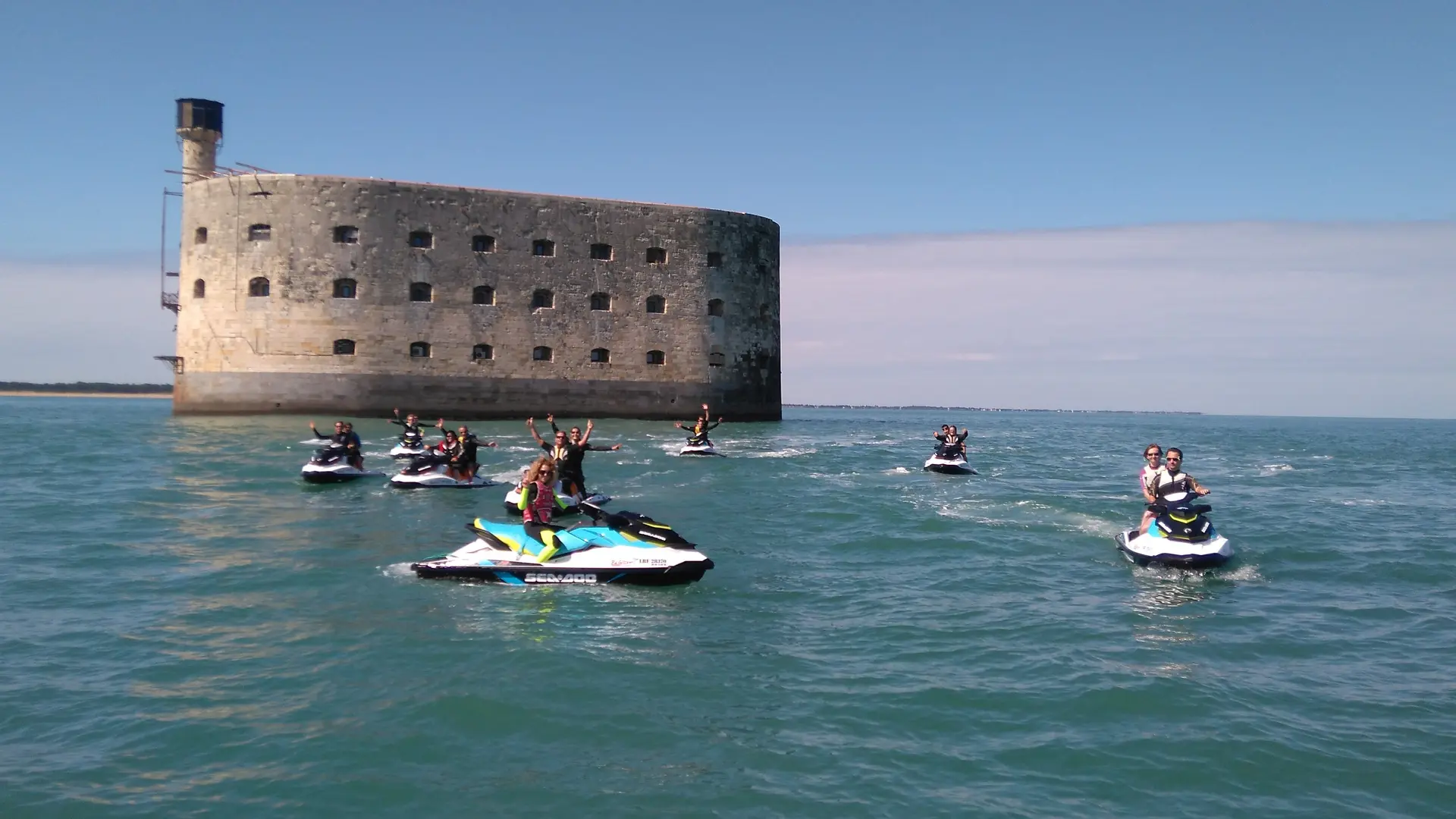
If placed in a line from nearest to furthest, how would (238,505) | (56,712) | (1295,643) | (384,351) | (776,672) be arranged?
(56,712)
(776,672)
(1295,643)
(238,505)
(384,351)

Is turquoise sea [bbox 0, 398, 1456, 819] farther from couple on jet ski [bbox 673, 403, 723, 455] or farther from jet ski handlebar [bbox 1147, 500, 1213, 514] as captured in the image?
couple on jet ski [bbox 673, 403, 723, 455]

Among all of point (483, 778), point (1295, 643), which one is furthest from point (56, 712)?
point (1295, 643)

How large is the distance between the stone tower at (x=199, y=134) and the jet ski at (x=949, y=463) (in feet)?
123

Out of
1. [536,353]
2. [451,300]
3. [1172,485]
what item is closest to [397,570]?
[1172,485]

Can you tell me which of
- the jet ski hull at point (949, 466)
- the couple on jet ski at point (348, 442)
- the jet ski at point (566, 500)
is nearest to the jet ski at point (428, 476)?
the couple on jet ski at point (348, 442)

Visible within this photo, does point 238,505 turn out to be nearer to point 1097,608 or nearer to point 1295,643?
point 1097,608

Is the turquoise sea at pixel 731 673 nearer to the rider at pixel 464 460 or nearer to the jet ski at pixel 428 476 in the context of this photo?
the jet ski at pixel 428 476

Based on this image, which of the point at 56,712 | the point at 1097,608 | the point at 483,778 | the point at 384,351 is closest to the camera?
the point at 483,778

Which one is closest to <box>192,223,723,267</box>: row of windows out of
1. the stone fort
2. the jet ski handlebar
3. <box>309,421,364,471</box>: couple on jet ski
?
the stone fort

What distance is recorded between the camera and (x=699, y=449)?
31.5 m

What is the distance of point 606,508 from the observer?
1977cm

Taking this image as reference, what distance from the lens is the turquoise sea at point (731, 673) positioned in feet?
22.5

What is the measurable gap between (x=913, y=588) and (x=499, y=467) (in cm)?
1658

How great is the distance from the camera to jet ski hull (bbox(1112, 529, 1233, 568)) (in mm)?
13927
